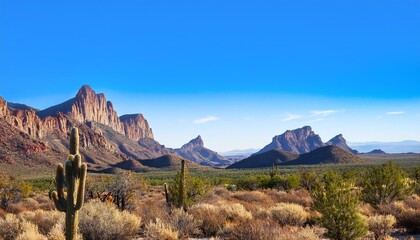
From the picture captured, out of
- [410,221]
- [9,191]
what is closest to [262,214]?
[410,221]

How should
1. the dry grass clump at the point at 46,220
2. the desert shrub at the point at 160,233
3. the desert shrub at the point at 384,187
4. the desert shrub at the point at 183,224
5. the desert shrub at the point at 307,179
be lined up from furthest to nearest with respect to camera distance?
the desert shrub at the point at 307,179, the desert shrub at the point at 384,187, the dry grass clump at the point at 46,220, the desert shrub at the point at 183,224, the desert shrub at the point at 160,233

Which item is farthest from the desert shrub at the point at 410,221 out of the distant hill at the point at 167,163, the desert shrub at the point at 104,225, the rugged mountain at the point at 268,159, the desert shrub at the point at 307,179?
the rugged mountain at the point at 268,159

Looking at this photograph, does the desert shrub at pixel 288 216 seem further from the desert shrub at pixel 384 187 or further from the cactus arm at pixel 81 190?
the cactus arm at pixel 81 190

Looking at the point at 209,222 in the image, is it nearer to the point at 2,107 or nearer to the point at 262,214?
the point at 262,214

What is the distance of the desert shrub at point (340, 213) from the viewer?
11.7m

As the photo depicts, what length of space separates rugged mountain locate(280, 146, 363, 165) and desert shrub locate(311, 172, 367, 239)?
401 feet

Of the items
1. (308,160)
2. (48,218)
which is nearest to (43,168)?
(308,160)

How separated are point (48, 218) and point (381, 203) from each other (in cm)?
1731

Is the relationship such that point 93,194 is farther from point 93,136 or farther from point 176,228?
point 93,136

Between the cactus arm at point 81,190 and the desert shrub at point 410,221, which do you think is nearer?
the cactus arm at point 81,190

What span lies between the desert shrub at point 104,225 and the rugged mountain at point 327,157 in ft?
406

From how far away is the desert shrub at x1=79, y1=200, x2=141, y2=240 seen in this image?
12.3 m

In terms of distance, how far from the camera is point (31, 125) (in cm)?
16225

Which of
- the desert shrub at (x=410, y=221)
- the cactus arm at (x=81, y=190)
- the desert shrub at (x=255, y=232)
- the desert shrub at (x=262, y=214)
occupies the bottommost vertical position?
the desert shrub at (x=410, y=221)
